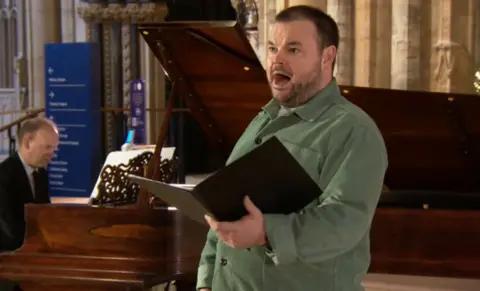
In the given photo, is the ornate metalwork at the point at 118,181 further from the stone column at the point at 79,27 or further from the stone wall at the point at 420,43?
the stone column at the point at 79,27

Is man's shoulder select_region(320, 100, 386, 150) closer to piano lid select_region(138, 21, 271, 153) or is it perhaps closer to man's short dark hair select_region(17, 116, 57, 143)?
piano lid select_region(138, 21, 271, 153)

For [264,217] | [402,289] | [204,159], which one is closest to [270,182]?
[264,217]

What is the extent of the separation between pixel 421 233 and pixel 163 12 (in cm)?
667

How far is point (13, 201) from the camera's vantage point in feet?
12.0

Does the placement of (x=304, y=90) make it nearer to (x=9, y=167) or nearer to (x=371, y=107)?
(x=371, y=107)

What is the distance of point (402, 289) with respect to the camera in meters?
4.32

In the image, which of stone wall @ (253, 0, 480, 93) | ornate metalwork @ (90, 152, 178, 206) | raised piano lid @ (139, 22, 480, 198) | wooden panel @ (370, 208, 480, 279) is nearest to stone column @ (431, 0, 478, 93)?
stone wall @ (253, 0, 480, 93)

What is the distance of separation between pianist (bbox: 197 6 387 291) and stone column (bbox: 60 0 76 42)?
27.0 ft

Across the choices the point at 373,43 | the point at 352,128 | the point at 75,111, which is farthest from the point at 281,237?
the point at 75,111

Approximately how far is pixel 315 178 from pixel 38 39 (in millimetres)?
8398

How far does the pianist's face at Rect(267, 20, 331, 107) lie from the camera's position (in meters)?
1.76

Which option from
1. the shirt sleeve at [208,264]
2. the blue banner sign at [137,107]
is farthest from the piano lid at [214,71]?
the blue banner sign at [137,107]

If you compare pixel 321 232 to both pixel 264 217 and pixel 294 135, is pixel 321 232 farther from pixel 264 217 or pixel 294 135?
pixel 294 135

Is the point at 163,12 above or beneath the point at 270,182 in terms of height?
above
